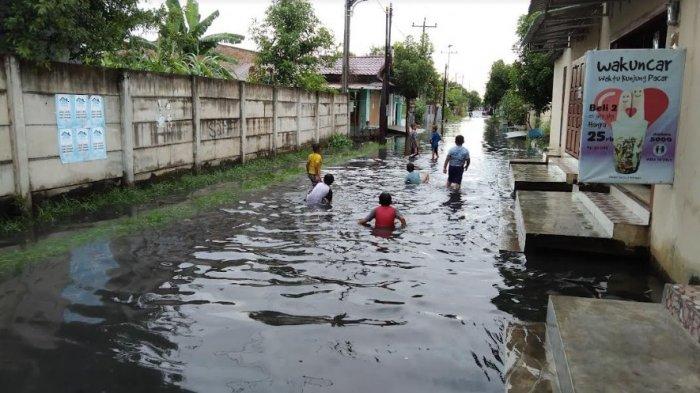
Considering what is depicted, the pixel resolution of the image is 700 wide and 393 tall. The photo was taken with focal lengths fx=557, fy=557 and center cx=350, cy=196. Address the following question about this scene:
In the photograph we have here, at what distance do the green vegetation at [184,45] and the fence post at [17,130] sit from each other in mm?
5913

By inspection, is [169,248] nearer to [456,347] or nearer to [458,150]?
[456,347]

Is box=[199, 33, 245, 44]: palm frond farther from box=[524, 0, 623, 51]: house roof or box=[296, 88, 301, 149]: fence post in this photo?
box=[524, 0, 623, 51]: house roof

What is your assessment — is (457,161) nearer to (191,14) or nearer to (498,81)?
(191,14)

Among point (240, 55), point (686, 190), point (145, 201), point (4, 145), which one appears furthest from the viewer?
point (240, 55)

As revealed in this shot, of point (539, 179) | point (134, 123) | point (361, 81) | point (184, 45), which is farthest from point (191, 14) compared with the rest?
point (361, 81)

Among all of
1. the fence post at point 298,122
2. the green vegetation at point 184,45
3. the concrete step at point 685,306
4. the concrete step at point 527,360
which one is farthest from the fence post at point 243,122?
the concrete step at point 685,306

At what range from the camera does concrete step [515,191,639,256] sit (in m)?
7.50

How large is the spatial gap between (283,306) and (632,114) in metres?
4.69

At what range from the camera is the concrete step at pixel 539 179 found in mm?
11938

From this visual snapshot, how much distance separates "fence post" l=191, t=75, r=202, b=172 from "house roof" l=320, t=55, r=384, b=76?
22.3 meters

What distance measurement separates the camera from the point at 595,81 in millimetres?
6812

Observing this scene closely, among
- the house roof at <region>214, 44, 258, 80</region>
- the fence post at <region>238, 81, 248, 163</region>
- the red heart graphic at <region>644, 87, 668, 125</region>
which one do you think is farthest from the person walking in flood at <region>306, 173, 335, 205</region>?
the house roof at <region>214, 44, 258, 80</region>

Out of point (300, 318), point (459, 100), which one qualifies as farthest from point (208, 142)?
point (459, 100)

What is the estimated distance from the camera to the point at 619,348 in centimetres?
394
